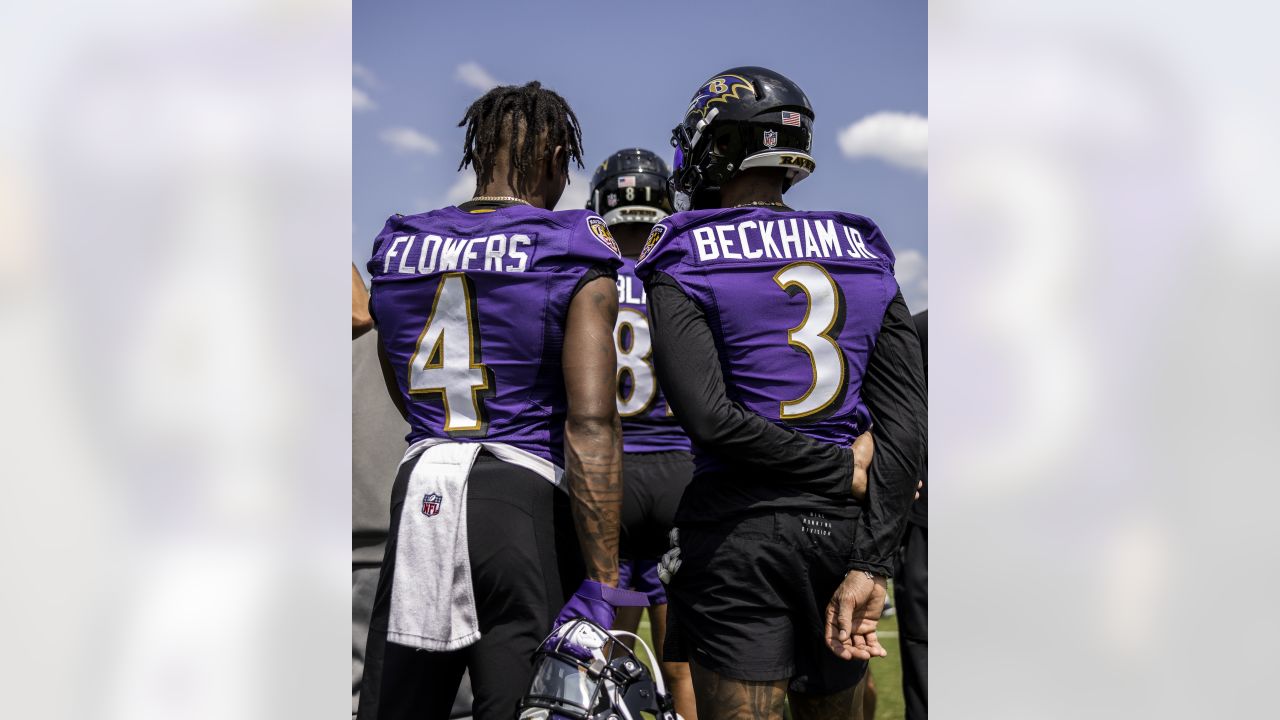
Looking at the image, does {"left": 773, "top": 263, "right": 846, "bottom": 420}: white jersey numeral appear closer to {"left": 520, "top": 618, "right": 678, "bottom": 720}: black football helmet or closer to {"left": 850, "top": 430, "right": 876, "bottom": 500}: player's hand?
{"left": 850, "top": 430, "right": 876, "bottom": 500}: player's hand

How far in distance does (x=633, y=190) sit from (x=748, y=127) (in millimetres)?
2977

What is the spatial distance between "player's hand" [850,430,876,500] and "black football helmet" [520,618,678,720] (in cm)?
83

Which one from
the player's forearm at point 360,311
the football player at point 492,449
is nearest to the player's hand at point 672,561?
the football player at point 492,449

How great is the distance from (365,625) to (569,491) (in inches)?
102

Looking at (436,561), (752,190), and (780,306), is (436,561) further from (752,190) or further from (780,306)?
(752,190)

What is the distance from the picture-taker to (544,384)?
3094mm

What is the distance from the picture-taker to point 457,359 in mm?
3084

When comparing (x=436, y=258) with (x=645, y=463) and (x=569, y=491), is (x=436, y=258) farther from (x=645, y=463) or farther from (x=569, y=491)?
(x=645, y=463)

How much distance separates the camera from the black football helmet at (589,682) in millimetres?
2582

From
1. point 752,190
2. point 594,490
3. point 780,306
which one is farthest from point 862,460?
point 752,190

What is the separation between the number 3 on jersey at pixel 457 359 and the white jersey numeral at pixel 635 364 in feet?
6.65

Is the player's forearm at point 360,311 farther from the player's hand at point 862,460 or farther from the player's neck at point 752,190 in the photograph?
the player's hand at point 862,460
